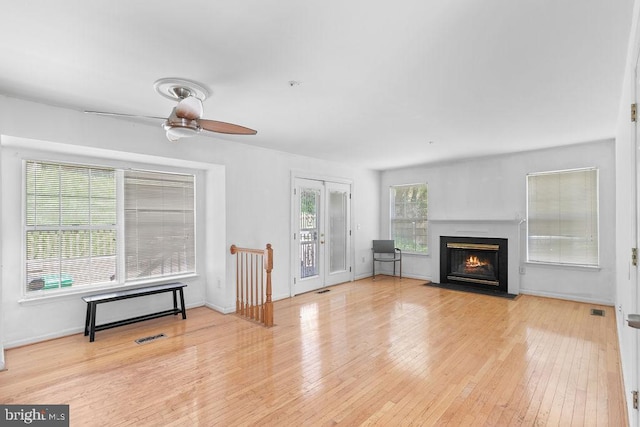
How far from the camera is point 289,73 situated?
8.00 ft

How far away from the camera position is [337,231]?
6340 mm

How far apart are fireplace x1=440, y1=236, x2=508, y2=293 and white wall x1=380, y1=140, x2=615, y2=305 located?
0.23m

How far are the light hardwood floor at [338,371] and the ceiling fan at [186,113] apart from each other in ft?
6.65

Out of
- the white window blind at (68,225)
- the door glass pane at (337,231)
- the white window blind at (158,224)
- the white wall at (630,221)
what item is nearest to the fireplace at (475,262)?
the door glass pane at (337,231)

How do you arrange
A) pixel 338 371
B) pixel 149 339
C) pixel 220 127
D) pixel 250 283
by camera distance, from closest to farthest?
1. pixel 220 127
2. pixel 338 371
3. pixel 149 339
4. pixel 250 283

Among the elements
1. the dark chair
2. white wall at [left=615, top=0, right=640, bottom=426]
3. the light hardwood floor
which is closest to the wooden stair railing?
the light hardwood floor

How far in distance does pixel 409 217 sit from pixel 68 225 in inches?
231

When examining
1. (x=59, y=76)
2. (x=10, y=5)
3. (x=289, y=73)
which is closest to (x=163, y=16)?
(x=10, y=5)

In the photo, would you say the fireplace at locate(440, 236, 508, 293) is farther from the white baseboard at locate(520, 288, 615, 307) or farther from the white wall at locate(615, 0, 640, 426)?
the white wall at locate(615, 0, 640, 426)

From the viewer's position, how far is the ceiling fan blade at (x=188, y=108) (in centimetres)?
234

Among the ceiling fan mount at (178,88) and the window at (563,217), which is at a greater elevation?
the ceiling fan mount at (178,88)

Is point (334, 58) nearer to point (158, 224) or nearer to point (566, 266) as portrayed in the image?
point (158, 224)

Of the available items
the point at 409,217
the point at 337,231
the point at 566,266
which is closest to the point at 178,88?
the point at 337,231

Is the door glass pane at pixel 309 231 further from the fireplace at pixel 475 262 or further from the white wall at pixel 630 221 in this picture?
the white wall at pixel 630 221
